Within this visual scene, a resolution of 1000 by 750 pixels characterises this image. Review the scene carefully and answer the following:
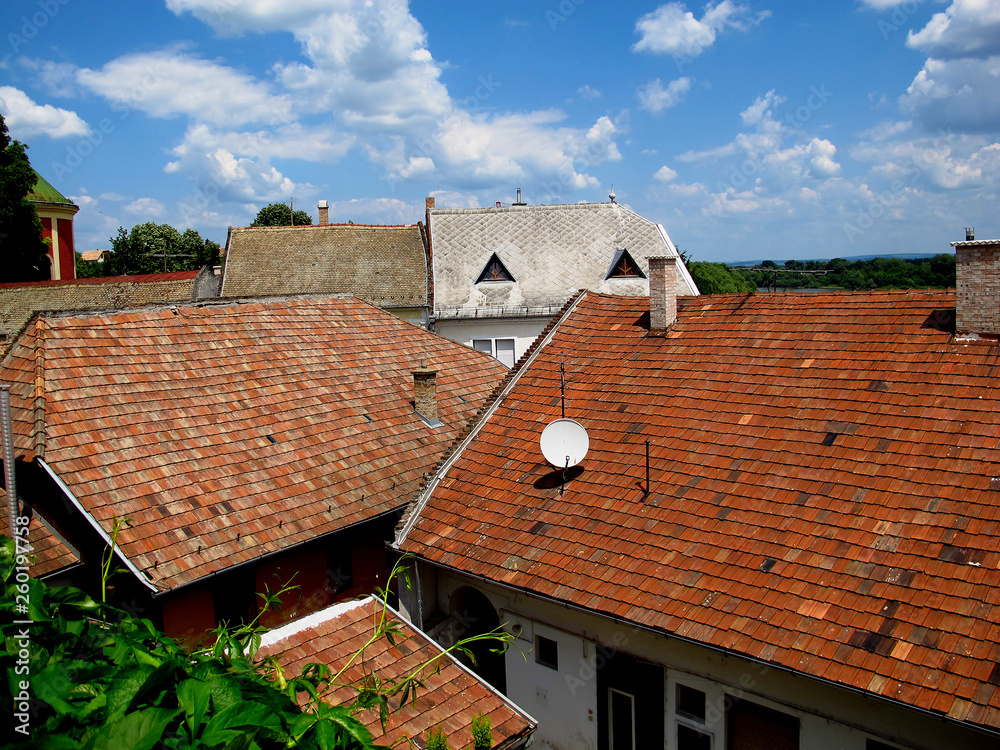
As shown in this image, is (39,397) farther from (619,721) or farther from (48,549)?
(619,721)

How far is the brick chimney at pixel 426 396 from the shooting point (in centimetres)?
1617

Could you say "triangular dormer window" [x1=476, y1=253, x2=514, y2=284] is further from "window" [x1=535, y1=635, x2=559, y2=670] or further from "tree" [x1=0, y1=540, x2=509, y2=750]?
"tree" [x1=0, y1=540, x2=509, y2=750]

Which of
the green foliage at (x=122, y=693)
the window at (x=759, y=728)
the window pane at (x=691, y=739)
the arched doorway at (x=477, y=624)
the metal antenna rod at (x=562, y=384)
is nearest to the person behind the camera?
the green foliage at (x=122, y=693)

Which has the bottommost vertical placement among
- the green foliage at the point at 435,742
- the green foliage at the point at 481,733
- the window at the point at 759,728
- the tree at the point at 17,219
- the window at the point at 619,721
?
the window at the point at 619,721

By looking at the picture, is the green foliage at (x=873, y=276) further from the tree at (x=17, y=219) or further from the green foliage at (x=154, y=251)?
the green foliage at (x=154, y=251)

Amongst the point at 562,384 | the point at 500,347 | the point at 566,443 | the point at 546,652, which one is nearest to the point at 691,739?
the point at 546,652

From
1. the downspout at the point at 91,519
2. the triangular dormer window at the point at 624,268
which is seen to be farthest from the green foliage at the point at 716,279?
the downspout at the point at 91,519

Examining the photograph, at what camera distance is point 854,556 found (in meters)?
8.44

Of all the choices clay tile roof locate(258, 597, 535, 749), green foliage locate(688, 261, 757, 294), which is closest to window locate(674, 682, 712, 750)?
clay tile roof locate(258, 597, 535, 749)

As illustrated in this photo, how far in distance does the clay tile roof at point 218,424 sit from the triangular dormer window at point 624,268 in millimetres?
13824

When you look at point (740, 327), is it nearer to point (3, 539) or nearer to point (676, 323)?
point (676, 323)

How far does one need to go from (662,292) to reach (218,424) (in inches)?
341

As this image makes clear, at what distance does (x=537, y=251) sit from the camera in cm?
3042

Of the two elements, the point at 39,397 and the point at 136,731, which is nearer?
the point at 136,731
